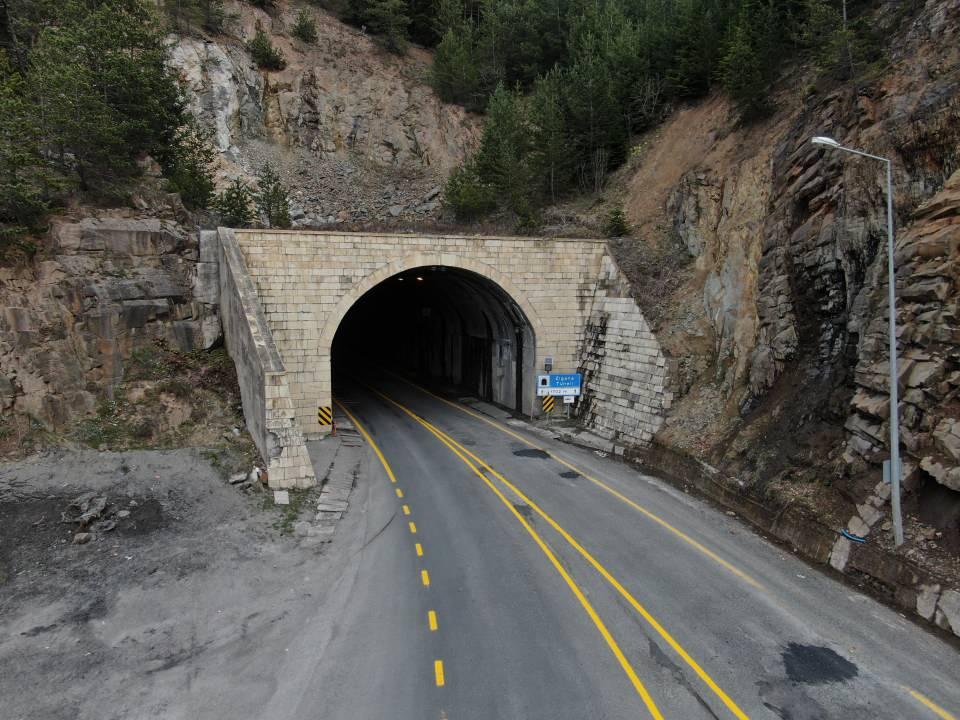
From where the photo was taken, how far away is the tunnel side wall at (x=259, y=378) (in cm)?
1753

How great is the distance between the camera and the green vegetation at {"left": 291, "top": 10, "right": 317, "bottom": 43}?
49188mm

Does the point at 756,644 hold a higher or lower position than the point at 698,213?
lower

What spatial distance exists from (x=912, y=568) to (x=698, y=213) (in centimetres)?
1783

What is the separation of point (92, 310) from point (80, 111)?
7.20m

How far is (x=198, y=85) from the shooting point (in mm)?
41500

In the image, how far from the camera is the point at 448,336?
39625 mm

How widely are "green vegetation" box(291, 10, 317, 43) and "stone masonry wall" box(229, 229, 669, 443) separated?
117 feet

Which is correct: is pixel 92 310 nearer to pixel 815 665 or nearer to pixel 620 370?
pixel 620 370

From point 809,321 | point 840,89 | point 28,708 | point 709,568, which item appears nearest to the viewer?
point 28,708

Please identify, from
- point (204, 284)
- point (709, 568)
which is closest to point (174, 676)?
point (709, 568)

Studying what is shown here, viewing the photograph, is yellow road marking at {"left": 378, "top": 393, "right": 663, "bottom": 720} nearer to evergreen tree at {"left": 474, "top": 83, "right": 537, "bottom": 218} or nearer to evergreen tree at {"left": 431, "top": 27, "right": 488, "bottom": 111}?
evergreen tree at {"left": 474, "top": 83, "right": 537, "bottom": 218}

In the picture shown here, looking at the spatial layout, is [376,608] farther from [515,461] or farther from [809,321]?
[809,321]

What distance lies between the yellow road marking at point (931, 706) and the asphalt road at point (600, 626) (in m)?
0.03

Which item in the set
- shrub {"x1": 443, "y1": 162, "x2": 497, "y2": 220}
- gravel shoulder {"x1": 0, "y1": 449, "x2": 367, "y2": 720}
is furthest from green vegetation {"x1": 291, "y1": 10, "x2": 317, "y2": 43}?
gravel shoulder {"x1": 0, "y1": 449, "x2": 367, "y2": 720}
